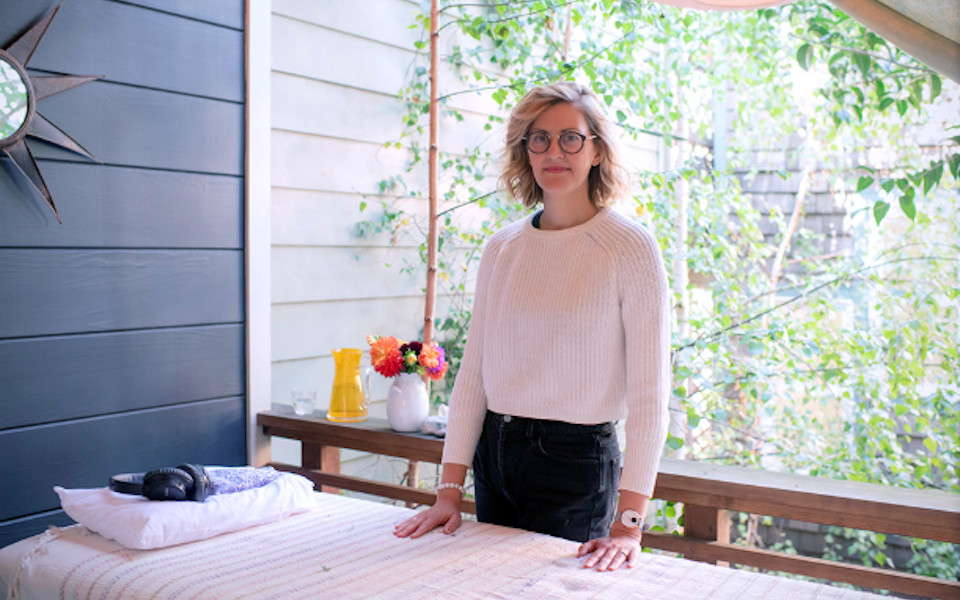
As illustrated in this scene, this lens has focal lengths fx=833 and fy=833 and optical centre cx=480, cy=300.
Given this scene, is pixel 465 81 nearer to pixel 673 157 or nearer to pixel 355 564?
pixel 673 157

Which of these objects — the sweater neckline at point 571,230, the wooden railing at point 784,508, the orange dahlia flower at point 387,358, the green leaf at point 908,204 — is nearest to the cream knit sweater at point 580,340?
the sweater neckline at point 571,230

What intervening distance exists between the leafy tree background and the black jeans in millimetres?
1242

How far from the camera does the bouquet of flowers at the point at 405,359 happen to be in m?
2.31

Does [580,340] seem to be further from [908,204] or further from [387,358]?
[908,204]

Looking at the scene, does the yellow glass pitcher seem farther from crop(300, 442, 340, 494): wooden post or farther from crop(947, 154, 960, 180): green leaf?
crop(947, 154, 960, 180): green leaf

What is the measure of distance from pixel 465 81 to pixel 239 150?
4.34 feet

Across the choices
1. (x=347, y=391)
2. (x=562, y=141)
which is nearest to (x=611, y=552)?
(x=562, y=141)

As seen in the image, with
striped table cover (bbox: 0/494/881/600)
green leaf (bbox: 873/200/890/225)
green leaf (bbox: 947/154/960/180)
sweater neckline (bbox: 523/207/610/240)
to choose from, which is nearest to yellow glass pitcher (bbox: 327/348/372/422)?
striped table cover (bbox: 0/494/881/600)

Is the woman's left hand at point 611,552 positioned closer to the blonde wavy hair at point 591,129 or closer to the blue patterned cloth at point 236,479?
the blonde wavy hair at point 591,129

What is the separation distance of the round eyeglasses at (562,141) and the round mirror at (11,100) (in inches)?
44.2

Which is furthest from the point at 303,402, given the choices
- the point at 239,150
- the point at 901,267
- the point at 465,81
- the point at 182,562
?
the point at 901,267

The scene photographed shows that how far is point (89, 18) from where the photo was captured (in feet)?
6.49

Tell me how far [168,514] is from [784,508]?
1313 mm

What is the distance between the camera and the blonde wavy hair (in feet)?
5.48
